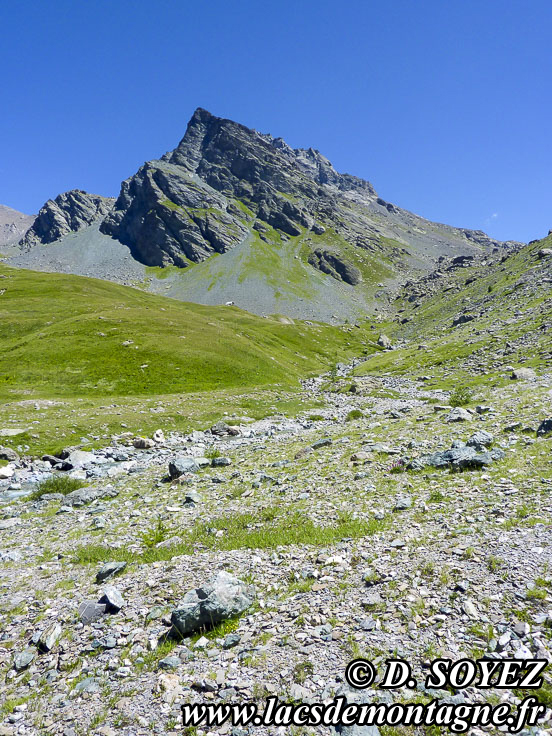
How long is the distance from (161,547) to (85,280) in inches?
6584

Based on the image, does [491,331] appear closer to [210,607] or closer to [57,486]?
[57,486]

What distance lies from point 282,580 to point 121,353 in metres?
64.6

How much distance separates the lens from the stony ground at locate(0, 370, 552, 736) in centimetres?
625

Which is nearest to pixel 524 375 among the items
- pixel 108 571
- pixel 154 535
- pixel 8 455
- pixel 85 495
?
pixel 154 535

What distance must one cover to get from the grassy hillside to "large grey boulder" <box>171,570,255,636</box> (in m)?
50.5

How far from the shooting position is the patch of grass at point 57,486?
20.7m

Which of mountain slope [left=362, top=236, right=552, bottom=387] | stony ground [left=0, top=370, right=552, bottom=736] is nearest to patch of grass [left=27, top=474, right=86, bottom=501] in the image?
stony ground [left=0, top=370, right=552, bottom=736]

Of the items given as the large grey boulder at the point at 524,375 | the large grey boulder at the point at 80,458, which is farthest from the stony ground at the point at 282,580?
the large grey boulder at the point at 524,375

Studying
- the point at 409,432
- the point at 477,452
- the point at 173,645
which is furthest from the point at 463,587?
the point at 409,432

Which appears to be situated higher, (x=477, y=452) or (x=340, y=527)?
(x=477, y=452)

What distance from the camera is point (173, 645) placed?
767 cm

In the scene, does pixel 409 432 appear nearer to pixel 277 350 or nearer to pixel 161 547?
pixel 161 547

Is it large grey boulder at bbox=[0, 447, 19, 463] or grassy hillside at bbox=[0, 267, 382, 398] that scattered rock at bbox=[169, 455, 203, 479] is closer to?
large grey boulder at bbox=[0, 447, 19, 463]

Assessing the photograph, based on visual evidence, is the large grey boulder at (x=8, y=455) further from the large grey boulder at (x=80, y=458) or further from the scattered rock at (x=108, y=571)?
the scattered rock at (x=108, y=571)
